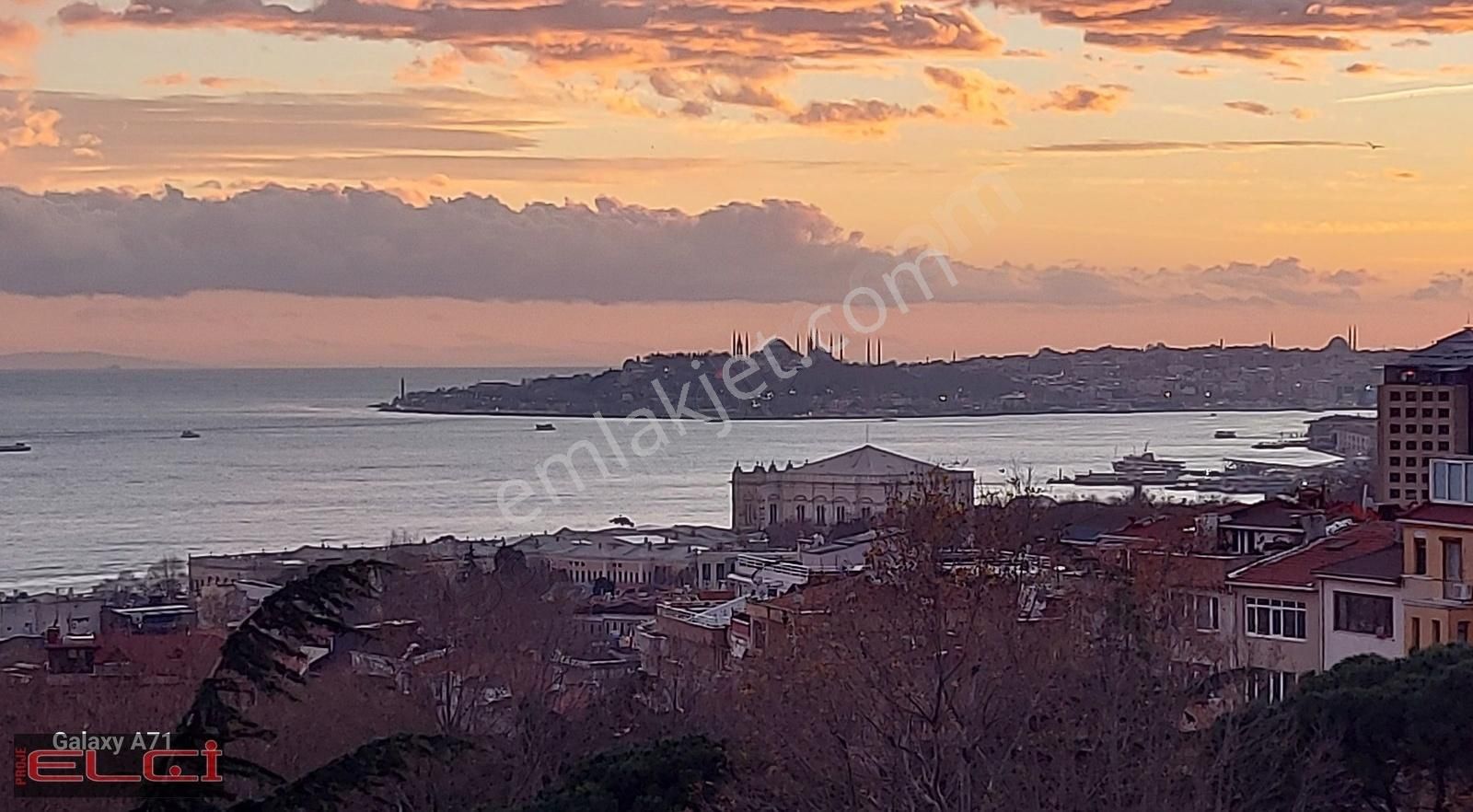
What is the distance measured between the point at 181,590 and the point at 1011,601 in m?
28.0

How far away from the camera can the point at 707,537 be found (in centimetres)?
4444

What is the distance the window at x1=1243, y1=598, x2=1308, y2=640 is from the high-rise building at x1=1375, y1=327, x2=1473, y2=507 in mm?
21393

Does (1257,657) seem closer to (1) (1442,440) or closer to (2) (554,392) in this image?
(1) (1442,440)

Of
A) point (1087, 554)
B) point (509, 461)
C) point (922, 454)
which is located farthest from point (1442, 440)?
point (509, 461)

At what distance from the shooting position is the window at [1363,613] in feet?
40.0

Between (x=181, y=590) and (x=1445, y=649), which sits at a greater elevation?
(x=1445, y=649)

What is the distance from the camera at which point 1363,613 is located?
12.4 meters

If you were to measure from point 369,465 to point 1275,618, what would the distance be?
7300cm

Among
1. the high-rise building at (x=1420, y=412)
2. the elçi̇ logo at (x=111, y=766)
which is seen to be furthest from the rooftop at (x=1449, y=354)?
the elçi̇ logo at (x=111, y=766)

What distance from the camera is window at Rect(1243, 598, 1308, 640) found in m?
13.0

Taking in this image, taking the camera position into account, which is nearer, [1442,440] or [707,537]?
[1442,440]

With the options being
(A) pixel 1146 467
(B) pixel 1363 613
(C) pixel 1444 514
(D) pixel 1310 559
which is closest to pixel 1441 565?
(C) pixel 1444 514

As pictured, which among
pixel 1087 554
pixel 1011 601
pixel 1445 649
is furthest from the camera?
pixel 1087 554

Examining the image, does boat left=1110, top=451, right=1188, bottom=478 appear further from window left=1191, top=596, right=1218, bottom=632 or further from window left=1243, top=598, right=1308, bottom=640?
window left=1243, top=598, right=1308, bottom=640
